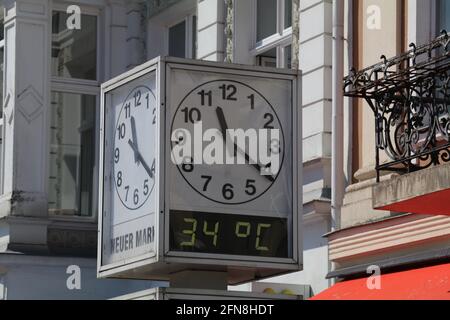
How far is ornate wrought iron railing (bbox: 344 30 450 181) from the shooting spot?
10.6m

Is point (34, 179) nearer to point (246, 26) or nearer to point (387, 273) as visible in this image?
point (246, 26)

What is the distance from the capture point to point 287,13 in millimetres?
15602

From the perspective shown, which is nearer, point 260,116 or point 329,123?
point 260,116

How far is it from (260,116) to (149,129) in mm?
743

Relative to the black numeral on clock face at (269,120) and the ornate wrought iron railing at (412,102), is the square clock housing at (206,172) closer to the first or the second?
the black numeral on clock face at (269,120)

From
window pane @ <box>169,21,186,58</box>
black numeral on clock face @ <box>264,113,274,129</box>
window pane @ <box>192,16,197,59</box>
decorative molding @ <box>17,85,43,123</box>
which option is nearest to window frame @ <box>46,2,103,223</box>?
decorative molding @ <box>17,85,43,123</box>

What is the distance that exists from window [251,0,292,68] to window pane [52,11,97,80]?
3252 mm

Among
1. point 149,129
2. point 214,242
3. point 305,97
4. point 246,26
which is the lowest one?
point 214,242

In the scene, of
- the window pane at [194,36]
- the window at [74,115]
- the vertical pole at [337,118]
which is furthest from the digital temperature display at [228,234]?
the window at [74,115]

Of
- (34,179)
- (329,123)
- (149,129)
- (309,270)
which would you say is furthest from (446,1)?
(34,179)

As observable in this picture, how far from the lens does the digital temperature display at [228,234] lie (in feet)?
32.1

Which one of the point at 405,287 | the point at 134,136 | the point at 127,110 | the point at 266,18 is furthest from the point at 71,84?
the point at 134,136

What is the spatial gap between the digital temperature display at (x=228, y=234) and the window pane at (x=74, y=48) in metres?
8.90

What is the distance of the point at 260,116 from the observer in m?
10.2
